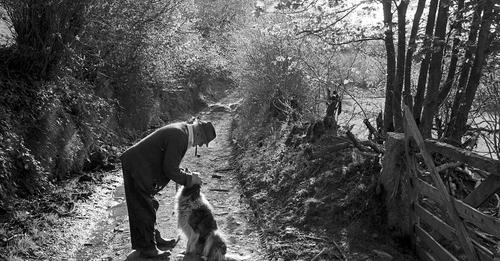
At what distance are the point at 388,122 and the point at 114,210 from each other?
17.5 ft

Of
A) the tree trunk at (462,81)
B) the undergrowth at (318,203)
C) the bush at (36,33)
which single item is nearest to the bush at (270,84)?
the undergrowth at (318,203)

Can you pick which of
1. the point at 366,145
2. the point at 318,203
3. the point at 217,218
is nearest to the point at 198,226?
the point at 217,218

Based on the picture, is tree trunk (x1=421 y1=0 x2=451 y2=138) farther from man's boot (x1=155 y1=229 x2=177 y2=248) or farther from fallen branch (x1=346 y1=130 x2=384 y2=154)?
man's boot (x1=155 y1=229 x2=177 y2=248)

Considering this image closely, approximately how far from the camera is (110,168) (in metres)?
10.5

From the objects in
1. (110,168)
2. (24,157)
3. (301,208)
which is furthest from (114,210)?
(301,208)

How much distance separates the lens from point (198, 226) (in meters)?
5.71

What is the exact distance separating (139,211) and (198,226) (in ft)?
2.67

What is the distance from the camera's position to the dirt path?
636 cm

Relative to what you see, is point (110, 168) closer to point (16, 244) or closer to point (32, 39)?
point (32, 39)

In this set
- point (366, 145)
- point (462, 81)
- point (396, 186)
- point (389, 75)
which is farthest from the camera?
point (389, 75)

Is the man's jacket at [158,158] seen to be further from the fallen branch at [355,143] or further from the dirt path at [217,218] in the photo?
the fallen branch at [355,143]

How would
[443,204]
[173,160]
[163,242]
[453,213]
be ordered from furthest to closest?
[163,242]
[173,160]
[443,204]
[453,213]

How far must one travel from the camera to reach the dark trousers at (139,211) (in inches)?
230

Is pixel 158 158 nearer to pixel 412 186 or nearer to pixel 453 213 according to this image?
pixel 412 186
